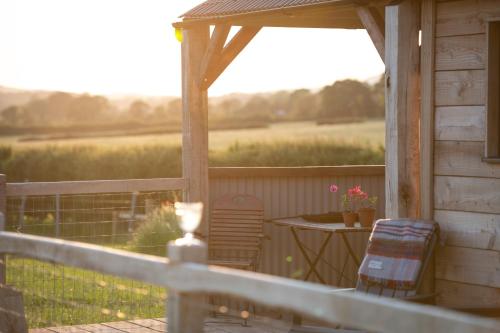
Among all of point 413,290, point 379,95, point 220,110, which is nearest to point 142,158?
point 413,290

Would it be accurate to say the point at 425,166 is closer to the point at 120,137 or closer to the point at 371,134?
the point at 371,134

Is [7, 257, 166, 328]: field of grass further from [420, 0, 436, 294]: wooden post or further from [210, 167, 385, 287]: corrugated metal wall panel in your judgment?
[420, 0, 436, 294]: wooden post

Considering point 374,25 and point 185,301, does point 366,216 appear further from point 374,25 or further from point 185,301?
point 185,301

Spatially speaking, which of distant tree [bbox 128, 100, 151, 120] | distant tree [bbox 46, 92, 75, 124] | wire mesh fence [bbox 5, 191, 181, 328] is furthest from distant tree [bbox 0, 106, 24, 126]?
wire mesh fence [bbox 5, 191, 181, 328]

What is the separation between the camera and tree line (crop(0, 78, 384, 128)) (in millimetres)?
47062

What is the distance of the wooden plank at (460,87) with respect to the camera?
18.0 ft

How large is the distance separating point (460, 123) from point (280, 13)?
1721 millimetres

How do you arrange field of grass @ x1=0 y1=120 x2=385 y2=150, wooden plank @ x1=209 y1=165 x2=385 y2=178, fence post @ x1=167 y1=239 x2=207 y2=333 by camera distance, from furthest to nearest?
field of grass @ x1=0 y1=120 x2=385 y2=150
wooden plank @ x1=209 y1=165 x2=385 y2=178
fence post @ x1=167 y1=239 x2=207 y2=333

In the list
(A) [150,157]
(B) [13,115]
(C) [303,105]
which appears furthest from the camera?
(C) [303,105]

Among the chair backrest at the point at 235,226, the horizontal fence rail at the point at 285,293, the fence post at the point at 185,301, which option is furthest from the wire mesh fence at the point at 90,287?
the fence post at the point at 185,301

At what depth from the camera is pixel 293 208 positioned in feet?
26.3

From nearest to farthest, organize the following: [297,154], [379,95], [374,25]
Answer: [374,25] < [297,154] < [379,95]

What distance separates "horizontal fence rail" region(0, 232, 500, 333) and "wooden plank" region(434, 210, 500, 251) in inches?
104

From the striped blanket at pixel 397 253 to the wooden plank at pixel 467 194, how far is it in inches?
7.8
